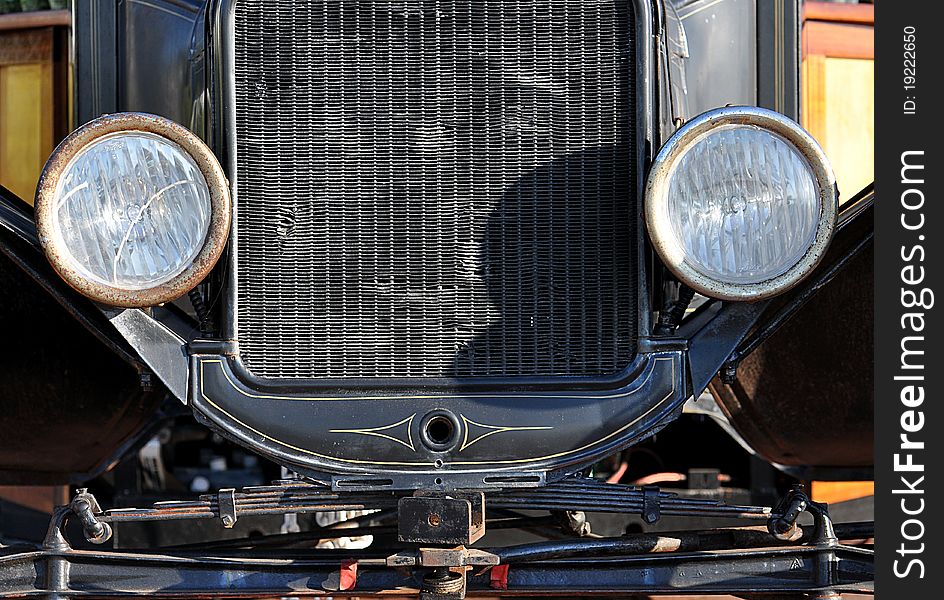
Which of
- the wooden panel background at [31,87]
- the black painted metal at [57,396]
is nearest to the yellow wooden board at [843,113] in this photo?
the black painted metal at [57,396]

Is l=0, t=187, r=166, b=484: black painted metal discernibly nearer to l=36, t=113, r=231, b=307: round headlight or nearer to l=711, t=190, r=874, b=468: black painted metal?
l=36, t=113, r=231, b=307: round headlight

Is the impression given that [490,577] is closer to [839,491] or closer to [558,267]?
[558,267]

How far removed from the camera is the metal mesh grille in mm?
2178

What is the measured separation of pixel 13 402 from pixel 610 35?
1663 millimetres

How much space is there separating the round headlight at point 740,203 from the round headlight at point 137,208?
0.77m

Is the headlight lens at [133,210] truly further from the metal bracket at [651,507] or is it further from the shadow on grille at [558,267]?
the metal bracket at [651,507]

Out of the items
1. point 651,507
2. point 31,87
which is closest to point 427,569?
point 651,507

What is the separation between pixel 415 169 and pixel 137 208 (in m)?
0.50

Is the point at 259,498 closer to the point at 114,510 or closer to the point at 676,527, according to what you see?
the point at 114,510

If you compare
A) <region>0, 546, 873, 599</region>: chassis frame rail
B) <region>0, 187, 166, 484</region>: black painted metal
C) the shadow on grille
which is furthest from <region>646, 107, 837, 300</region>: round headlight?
<region>0, 187, 166, 484</region>: black painted metal

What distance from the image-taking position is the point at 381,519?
9.48 ft

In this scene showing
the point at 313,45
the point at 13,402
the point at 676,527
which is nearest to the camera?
the point at 313,45

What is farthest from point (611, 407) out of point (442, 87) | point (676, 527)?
point (676, 527)

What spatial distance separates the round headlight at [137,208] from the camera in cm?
202
